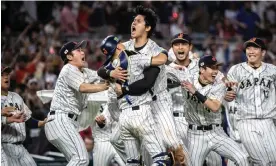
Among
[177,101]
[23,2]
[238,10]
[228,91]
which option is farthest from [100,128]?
[238,10]

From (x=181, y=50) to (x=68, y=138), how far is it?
2.29 metres

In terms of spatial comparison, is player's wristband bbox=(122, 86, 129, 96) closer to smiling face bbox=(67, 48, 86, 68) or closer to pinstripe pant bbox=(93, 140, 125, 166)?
smiling face bbox=(67, 48, 86, 68)

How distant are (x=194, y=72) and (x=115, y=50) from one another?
214 cm

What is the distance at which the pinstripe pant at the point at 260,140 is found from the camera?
46.9ft

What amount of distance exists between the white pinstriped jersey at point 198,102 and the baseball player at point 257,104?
0.39 m

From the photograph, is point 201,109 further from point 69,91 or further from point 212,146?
point 69,91

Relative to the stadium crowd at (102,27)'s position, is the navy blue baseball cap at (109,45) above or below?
below

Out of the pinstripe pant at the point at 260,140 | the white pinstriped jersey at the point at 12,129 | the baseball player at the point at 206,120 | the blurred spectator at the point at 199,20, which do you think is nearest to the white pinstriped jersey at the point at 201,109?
the baseball player at the point at 206,120

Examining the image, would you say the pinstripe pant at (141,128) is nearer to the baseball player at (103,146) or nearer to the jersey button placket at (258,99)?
the jersey button placket at (258,99)

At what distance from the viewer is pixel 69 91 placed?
548 inches

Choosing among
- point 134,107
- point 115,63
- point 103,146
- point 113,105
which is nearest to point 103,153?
point 103,146

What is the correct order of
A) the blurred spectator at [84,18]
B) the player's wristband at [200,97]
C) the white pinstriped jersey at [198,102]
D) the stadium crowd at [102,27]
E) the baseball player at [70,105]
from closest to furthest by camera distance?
the player's wristband at [200,97] < the baseball player at [70,105] < the white pinstriped jersey at [198,102] < the stadium crowd at [102,27] < the blurred spectator at [84,18]

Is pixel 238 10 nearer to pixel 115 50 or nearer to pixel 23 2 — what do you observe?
pixel 23 2

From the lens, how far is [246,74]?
1445cm
